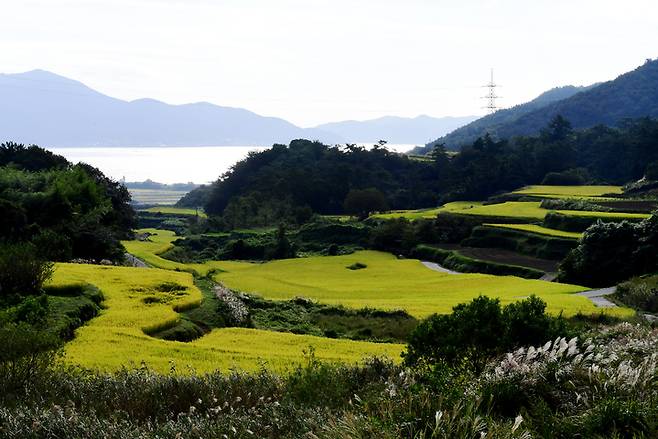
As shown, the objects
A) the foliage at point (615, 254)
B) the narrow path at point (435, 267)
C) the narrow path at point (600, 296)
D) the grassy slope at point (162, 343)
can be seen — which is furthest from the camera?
the narrow path at point (435, 267)

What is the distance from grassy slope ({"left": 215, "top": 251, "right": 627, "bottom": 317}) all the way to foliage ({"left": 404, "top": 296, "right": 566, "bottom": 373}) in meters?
12.3

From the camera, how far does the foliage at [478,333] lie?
39.5ft

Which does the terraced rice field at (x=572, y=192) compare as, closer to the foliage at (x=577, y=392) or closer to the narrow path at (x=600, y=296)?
the narrow path at (x=600, y=296)

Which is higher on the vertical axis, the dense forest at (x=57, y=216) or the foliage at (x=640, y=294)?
the dense forest at (x=57, y=216)

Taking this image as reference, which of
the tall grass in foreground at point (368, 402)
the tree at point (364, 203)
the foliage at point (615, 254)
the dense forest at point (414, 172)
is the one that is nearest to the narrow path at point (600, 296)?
the foliage at point (615, 254)

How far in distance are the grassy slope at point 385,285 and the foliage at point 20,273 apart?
13.6m

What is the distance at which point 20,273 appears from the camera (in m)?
18.5

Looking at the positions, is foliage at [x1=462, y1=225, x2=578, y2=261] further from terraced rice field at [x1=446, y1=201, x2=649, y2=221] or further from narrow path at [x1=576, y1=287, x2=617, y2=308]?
narrow path at [x1=576, y1=287, x2=617, y2=308]

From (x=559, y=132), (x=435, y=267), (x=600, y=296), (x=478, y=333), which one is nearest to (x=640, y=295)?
(x=600, y=296)

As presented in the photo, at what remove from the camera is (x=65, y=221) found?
35.6 metres

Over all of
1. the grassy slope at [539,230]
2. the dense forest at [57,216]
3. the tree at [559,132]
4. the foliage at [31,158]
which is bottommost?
the grassy slope at [539,230]

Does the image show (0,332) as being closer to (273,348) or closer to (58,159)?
(273,348)

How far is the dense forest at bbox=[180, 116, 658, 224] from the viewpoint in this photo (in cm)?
9600

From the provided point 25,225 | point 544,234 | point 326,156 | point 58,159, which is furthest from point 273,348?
point 326,156
